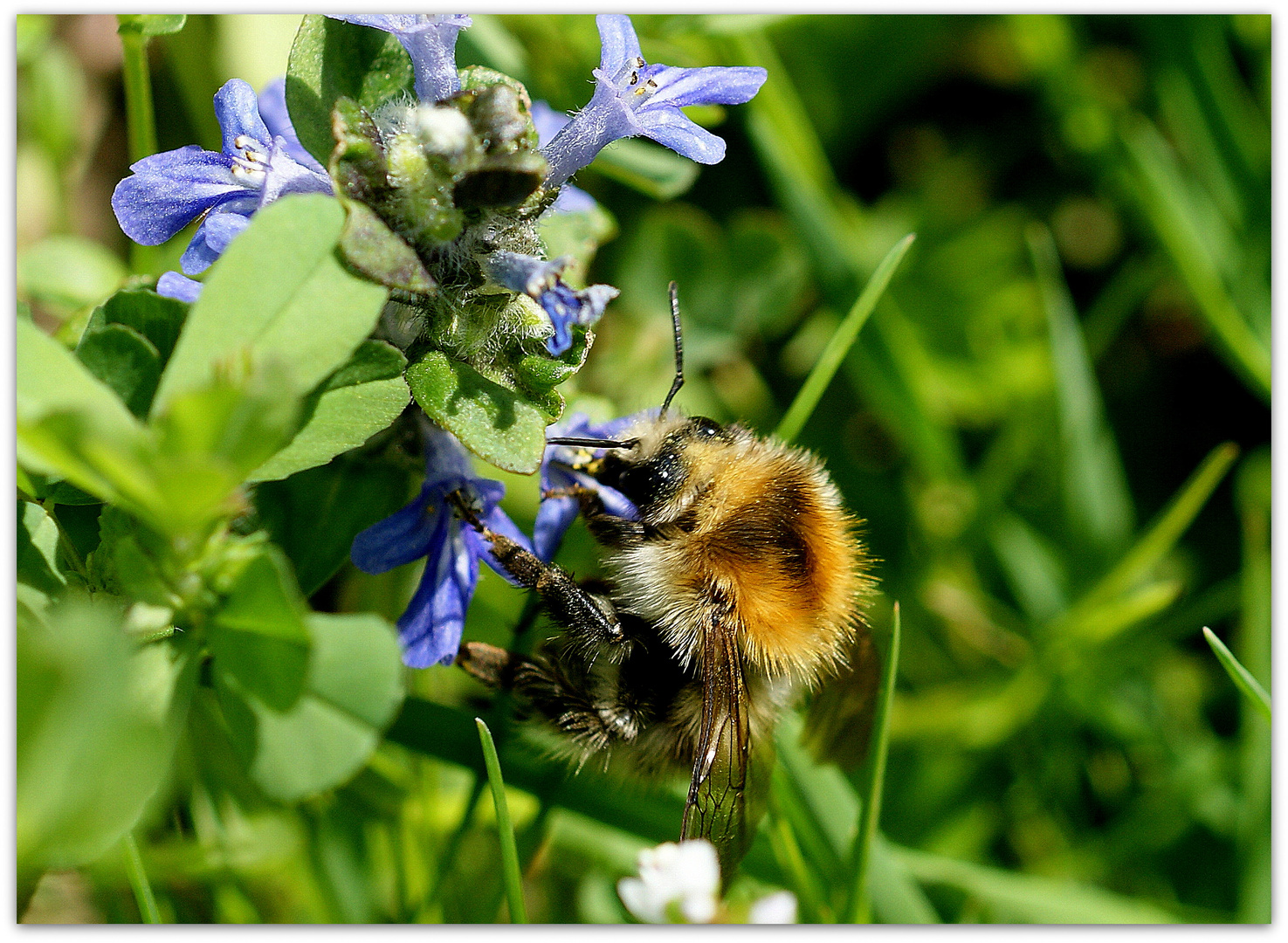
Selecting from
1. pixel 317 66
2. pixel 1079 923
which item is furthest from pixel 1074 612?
pixel 317 66

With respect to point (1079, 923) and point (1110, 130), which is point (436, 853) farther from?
point (1110, 130)

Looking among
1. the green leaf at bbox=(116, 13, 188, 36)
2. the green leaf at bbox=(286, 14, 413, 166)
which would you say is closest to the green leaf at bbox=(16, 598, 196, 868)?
the green leaf at bbox=(286, 14, 413, 166)

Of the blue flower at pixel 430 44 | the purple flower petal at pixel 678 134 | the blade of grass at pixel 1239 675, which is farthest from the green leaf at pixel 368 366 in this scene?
the blade of grass at pixel 1239 675

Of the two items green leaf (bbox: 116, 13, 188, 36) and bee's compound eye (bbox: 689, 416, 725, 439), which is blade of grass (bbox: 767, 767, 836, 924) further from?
green leaf (bbox: 116, 13, 188, 36)

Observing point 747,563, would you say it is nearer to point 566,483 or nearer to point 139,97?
point 566,483

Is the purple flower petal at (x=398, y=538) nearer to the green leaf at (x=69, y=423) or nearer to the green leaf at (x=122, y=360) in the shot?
the green leaf at (x=122, y=360)
